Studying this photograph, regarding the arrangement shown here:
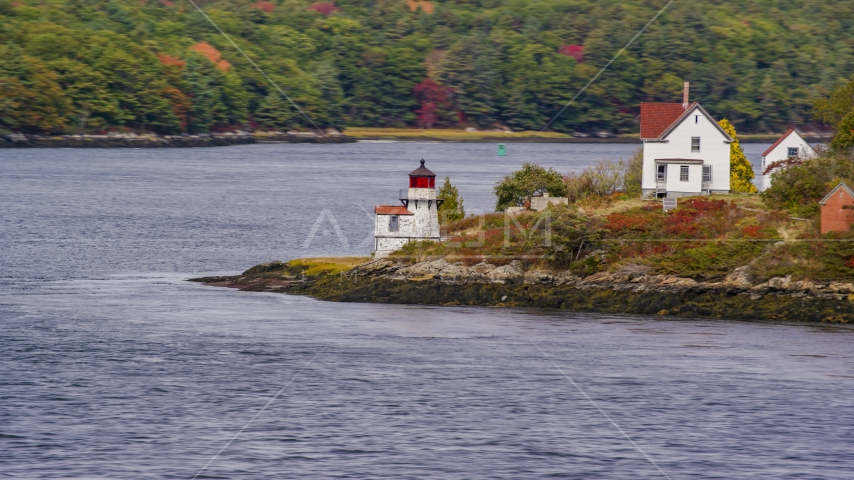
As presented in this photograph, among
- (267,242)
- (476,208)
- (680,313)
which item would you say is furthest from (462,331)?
(476,208)

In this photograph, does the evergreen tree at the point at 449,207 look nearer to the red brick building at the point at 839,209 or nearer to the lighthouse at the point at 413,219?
the lighthouse at the point at 413,219

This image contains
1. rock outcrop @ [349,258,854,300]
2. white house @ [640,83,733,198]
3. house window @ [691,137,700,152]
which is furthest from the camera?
house window @ [691,137,700,152]

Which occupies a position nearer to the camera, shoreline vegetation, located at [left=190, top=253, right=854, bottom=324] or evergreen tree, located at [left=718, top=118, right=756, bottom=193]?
shoreline vegetation, located at [left=190, top=253, right=854, bottom=324]

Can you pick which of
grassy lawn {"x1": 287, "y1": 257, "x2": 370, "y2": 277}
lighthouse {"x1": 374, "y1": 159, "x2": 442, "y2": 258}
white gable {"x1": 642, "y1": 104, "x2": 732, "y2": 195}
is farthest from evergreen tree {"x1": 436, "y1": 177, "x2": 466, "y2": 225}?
white gable {"x1": 642, "y1": 104, "x2": 732, "y2": 195}

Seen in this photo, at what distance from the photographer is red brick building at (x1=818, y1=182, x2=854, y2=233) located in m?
64.2

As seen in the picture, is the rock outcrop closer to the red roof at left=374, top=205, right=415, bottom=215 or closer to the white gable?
the red roof at left=374, top=205, right=415, bottom=215

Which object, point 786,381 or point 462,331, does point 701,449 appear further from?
point 462,331

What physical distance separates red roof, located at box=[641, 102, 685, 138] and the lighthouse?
16.1 m

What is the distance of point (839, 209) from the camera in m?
64.5

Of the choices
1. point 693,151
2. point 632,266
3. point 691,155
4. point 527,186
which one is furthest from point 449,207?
point 632,266

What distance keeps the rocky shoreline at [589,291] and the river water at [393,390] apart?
5.67ft

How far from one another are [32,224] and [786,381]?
96648 mm

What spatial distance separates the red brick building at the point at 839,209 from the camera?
64250 millimetres

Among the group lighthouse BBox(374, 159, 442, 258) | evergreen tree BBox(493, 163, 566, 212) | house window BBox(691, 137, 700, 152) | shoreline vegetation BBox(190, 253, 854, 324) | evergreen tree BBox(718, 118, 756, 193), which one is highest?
house window BBox(691, 137, 700, 152)
